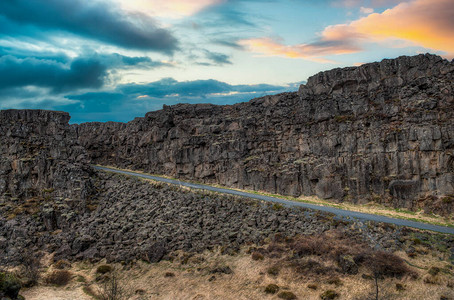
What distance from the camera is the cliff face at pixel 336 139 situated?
4759 cm

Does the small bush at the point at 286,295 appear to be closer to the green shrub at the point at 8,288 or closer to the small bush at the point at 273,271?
the small bush at the point at 273,271

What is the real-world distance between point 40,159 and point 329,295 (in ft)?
200

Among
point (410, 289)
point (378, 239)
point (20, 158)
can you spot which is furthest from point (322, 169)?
point (20, 158)

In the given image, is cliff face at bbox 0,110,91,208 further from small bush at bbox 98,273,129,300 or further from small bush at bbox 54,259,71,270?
small bush at bbox 98,273,129,300

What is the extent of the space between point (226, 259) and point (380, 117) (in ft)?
119

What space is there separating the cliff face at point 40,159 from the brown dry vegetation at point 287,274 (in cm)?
2738

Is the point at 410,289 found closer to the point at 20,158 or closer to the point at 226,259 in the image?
the point at 226,259

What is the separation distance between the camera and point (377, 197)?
4897cm

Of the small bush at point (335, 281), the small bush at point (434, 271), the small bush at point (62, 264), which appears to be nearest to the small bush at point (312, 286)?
the small bush at point (335, 281)

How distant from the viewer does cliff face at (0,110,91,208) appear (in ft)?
206

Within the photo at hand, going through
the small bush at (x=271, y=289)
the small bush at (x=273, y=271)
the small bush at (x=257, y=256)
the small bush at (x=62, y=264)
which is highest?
the small bush at (x=257, y=256)

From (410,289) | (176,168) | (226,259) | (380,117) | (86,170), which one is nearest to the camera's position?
(410,289)

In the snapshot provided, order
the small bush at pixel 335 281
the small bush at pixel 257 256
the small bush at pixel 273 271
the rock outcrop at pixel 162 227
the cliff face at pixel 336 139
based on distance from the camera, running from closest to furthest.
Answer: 1. the small bush at pixel 335 281
2. the small bush at pixel 273 271
3. the small bush at pixel 257 256
4. the rock outcrop at pixel 162 227
5. the cliff face at pixel 336 139

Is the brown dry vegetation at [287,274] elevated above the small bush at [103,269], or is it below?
above
